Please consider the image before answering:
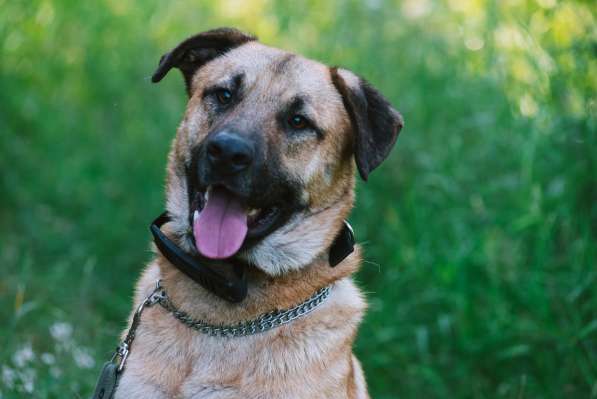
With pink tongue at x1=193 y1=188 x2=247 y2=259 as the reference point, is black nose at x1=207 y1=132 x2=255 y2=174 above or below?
above

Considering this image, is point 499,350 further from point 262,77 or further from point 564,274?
point 262,77

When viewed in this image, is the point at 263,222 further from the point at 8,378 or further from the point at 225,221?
the point at 8,378

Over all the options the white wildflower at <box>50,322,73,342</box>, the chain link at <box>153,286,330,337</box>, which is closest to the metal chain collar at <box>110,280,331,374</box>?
the chain link at <box>153,286,330,337</box>

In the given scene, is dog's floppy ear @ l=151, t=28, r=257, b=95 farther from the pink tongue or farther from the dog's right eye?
the pink tongue

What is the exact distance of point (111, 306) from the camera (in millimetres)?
5457

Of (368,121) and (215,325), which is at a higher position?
(368,121)

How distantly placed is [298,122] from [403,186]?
2.40m

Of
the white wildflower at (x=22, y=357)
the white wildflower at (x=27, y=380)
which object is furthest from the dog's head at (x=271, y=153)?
the white wildflower at (x=22, y=357)

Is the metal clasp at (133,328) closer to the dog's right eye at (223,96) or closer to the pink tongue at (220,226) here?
the pink tongue at (220,226)

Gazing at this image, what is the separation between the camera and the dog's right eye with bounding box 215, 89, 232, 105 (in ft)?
11.3

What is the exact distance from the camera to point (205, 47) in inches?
148

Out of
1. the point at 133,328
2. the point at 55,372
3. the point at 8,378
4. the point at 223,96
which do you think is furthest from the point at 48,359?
the point at 223,96

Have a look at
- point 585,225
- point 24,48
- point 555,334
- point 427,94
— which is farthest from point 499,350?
point 24,48

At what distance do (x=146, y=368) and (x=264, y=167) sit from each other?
3.11 feet
